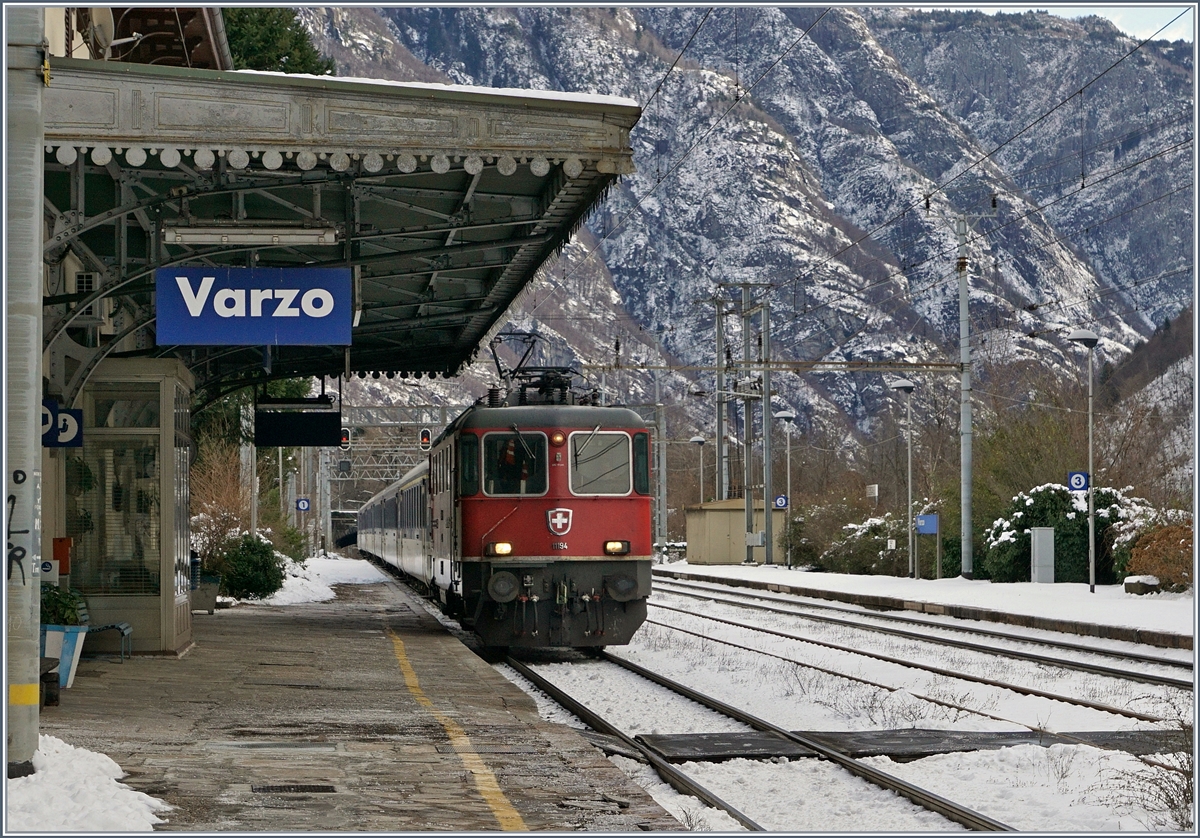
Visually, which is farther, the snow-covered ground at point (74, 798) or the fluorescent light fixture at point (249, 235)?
the fluorescent light fixture at point (249, 235)

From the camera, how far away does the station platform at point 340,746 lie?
25.4ft

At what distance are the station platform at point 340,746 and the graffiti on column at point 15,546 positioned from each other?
4.44 ft

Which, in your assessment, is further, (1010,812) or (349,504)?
(349,504)

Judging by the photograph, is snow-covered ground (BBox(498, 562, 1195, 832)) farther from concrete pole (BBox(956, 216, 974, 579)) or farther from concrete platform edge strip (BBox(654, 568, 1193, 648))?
concrete pole (BBox(956, 216, 974, 579))

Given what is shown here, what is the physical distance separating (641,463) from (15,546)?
433 inches

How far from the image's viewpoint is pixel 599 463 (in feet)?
59.0

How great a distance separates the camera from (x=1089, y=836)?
720 cm

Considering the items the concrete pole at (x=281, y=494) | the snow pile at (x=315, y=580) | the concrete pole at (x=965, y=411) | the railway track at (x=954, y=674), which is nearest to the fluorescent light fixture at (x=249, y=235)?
the railway track at (x=954, y=674)

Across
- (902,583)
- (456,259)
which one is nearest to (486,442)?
(456,259)

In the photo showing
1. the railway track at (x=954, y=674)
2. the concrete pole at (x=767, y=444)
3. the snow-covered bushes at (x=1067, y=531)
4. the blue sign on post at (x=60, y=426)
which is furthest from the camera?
the concrete pole at (x=767, y=444)

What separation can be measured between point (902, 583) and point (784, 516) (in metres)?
15.4

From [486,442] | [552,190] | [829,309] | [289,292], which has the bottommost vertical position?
[486,442]

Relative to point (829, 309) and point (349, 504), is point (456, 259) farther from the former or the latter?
point (829, 309)

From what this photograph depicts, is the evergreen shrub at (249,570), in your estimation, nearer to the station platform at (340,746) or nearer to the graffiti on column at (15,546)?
the station platform at (340,746)
